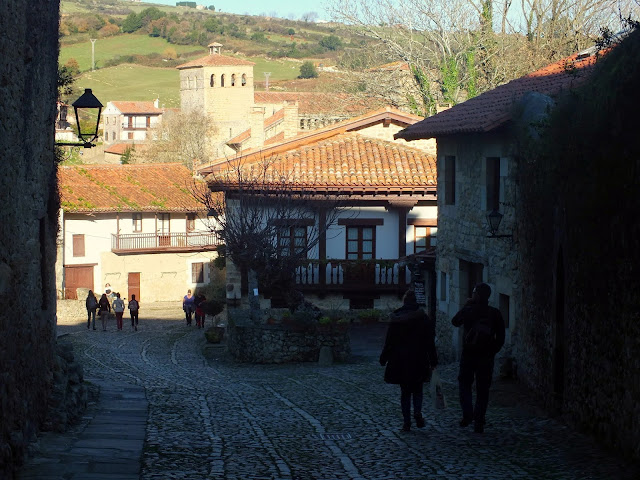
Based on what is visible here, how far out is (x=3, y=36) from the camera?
22.9 ft

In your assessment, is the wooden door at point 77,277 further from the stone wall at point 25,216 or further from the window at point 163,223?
the stone wall at point 25,216

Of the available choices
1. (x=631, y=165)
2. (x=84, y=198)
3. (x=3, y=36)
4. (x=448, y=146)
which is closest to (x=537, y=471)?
(x=631, y=165)

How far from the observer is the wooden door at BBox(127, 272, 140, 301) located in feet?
163

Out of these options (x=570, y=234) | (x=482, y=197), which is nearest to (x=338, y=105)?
(x=482, y=197)

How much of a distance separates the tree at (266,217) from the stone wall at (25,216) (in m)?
14.1

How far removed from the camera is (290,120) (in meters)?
38.7

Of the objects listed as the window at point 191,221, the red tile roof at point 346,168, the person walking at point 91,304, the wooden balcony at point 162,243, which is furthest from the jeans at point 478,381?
the window at point 191,221

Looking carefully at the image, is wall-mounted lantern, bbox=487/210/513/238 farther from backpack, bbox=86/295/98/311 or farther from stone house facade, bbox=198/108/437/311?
backpack, bbox=86/295/98/311

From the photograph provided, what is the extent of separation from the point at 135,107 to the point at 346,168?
8481cm

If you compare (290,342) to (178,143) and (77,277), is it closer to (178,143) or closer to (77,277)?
(77,277)

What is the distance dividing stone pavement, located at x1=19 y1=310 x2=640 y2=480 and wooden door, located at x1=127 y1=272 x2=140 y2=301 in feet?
112

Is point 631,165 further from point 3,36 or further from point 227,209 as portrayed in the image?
point 227,209

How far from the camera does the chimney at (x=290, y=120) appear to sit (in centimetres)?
3726

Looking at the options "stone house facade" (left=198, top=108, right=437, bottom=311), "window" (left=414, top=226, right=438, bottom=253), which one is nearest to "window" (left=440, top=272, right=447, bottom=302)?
"stone house facade" (left=198, top=108, right=437, bottom=311)
